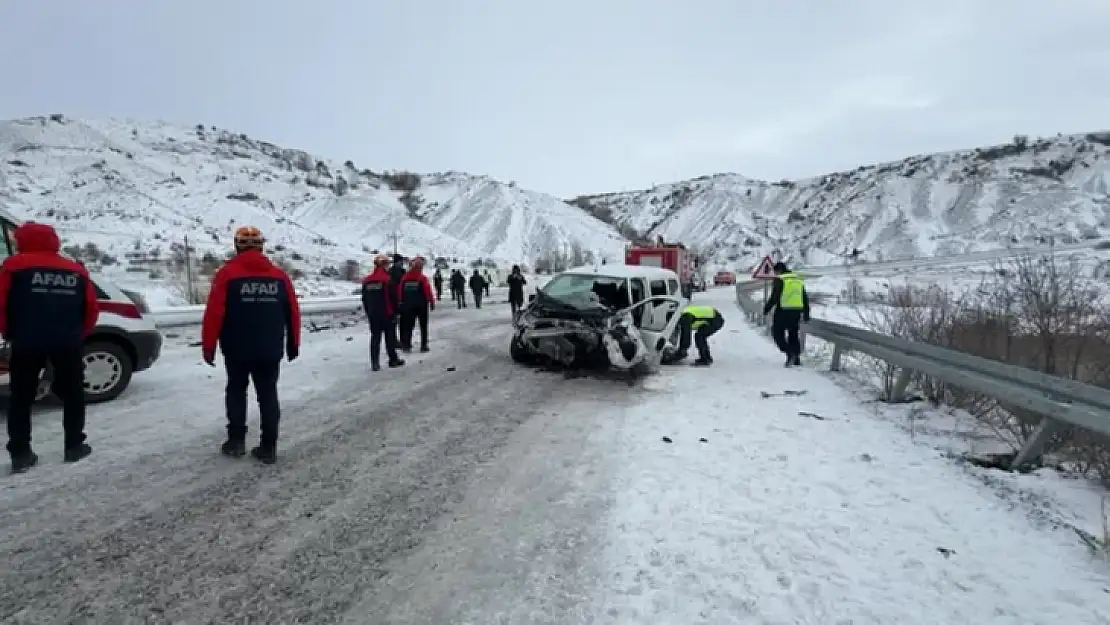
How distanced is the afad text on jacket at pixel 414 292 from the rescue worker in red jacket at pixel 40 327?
20.1 ft

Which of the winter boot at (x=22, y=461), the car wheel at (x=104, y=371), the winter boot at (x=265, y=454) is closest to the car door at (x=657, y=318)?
the winter boot at (x=265, y=454)

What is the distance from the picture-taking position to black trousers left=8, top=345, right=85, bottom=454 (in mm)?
4391

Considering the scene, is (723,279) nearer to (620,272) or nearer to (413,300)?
(620,272)

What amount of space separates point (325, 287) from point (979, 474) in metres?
28.8

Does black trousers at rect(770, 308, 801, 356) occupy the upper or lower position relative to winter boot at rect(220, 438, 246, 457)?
upper

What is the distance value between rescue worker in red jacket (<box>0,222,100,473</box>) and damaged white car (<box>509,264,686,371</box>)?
5.73 meters

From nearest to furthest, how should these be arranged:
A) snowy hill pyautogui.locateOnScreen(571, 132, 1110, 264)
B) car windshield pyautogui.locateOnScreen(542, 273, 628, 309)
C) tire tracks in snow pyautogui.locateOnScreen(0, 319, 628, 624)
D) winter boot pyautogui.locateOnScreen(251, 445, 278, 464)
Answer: tire tracks in snow pyautogui.locateOnScreen(0, 319, 628, 624)
winter boot pyautogui.locateOnScreen(251, 445, 278, 464)
car windshield pyautogui.locateOnScreen(542, 273, 628, 309)
snowy hill pyautogui.locateOnScreen(571, 132, 1110, 264)

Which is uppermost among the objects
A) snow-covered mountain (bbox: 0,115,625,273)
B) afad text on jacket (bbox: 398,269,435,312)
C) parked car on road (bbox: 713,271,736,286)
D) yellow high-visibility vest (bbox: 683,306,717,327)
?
snow-covered mountain (bbox: 0,115,625,273)

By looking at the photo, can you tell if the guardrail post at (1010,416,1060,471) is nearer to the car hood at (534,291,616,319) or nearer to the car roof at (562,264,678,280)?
the car hood at (534,291,616,319)

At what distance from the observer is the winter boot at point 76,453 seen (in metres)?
4.62

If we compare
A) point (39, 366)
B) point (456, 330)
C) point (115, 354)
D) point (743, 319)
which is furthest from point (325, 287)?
point (39, 366)

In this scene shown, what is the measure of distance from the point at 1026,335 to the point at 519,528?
7.16m

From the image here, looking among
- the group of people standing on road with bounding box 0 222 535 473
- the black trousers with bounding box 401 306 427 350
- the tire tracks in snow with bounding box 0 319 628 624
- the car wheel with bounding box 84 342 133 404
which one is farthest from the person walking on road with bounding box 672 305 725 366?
the car wheel with bounding box 84 342 133 404

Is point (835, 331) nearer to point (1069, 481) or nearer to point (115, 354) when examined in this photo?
point (1069, 481)
